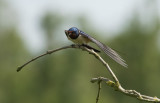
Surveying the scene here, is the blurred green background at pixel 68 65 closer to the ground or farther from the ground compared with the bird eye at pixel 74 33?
closer to the ground

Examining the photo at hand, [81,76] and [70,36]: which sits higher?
[70,36]

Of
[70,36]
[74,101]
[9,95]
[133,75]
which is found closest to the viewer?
[70,36]

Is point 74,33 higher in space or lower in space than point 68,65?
higher

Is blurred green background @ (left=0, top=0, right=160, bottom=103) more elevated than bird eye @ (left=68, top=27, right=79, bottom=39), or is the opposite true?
bird eye @ (left=68, top=27, right=79, bottom=39)

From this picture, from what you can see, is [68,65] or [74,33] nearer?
[74,33]

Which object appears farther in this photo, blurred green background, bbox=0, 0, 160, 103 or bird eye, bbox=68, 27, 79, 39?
blurred green background, bbox=0, 0, 160, 103

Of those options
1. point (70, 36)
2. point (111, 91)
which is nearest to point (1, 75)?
point (111, 91)

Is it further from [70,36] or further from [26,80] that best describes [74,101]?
[70,36]

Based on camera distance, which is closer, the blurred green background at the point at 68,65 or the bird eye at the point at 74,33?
the bird eye at the point at 74,33
